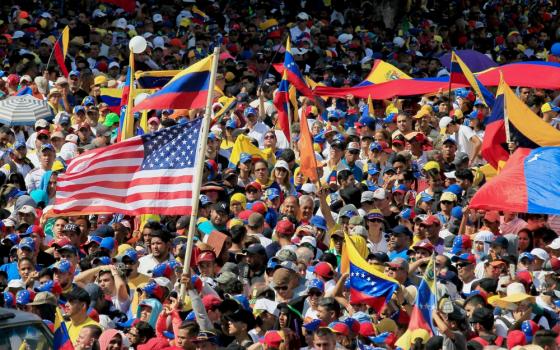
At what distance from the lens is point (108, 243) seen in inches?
616

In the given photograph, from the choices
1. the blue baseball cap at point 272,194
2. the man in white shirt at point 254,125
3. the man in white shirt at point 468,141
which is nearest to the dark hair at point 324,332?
the blue baseball cap at point 272,194

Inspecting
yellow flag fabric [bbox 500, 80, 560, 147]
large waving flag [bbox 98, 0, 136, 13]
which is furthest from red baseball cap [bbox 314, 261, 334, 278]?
large waving flag [bbox 98, 0, 136, 13]

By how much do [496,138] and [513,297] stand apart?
4.06 metres

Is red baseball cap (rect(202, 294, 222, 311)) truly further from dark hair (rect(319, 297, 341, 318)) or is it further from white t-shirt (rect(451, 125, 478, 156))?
white t-shirt (rect(451, 125, 478, 156))

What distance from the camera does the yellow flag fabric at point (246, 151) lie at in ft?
62.2

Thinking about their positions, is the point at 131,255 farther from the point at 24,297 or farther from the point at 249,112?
the point at 249,112

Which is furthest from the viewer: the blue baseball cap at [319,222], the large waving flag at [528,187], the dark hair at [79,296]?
the blue baseball cap at [319,222]

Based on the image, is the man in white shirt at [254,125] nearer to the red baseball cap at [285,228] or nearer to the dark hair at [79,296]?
the red baseball cap at [285,228]

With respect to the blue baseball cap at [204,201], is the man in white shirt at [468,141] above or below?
below

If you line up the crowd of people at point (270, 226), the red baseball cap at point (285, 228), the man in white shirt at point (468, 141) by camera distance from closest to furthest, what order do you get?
the crowd of people at point (270, 226) < the red baseball cap at point (285, 228) < the man in white shirt at point (468, 141)

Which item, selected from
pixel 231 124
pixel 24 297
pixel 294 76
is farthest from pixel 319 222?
pixel 231 124

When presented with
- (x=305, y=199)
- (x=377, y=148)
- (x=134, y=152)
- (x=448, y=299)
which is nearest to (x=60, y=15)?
(x=377, y=148)

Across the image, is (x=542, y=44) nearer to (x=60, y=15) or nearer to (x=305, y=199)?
(x=60, y=15)

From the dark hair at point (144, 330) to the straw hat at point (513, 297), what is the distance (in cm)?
285
